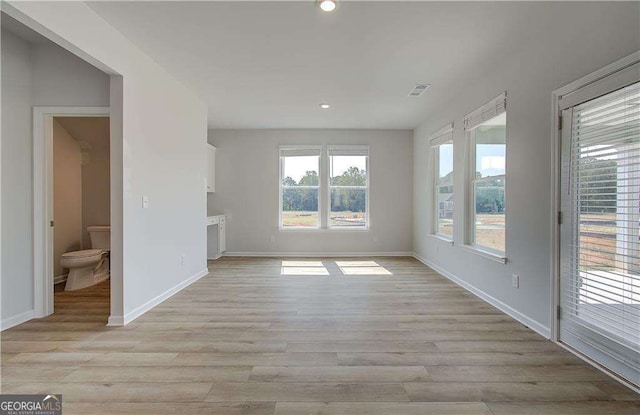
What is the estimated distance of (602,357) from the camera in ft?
7.14

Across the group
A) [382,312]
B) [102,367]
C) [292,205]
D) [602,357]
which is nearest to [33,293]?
[102,367]

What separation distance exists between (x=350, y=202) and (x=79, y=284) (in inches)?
187

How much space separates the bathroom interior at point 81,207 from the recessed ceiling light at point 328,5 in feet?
12.6

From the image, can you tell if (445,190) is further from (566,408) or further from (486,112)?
(566,408)

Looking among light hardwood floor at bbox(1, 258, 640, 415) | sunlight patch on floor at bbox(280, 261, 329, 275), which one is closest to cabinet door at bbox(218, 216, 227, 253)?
sunlight patch on floor at bbox(280, 261, 329, 275)

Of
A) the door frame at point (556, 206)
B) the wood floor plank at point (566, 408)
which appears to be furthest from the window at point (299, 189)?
the wood floor plank at point (566, 408)

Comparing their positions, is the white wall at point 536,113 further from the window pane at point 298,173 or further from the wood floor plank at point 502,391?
the window pane at point 298,173

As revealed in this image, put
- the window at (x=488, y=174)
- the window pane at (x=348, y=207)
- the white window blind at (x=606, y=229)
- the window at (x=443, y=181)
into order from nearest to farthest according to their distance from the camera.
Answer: the white window blind at (x=606, y=229), the window at (x=488, y=174), the window at (x=443, y=181), the window pane at (x=348, y=207)

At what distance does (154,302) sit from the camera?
11.3ft

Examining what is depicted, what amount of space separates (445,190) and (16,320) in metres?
5.66

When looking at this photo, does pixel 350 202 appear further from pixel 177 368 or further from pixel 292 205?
pixel 177 368

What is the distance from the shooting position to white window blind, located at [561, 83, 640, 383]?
1.97 meters

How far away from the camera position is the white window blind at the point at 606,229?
1974 mm

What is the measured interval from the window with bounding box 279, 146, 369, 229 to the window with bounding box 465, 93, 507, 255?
2.68 m
